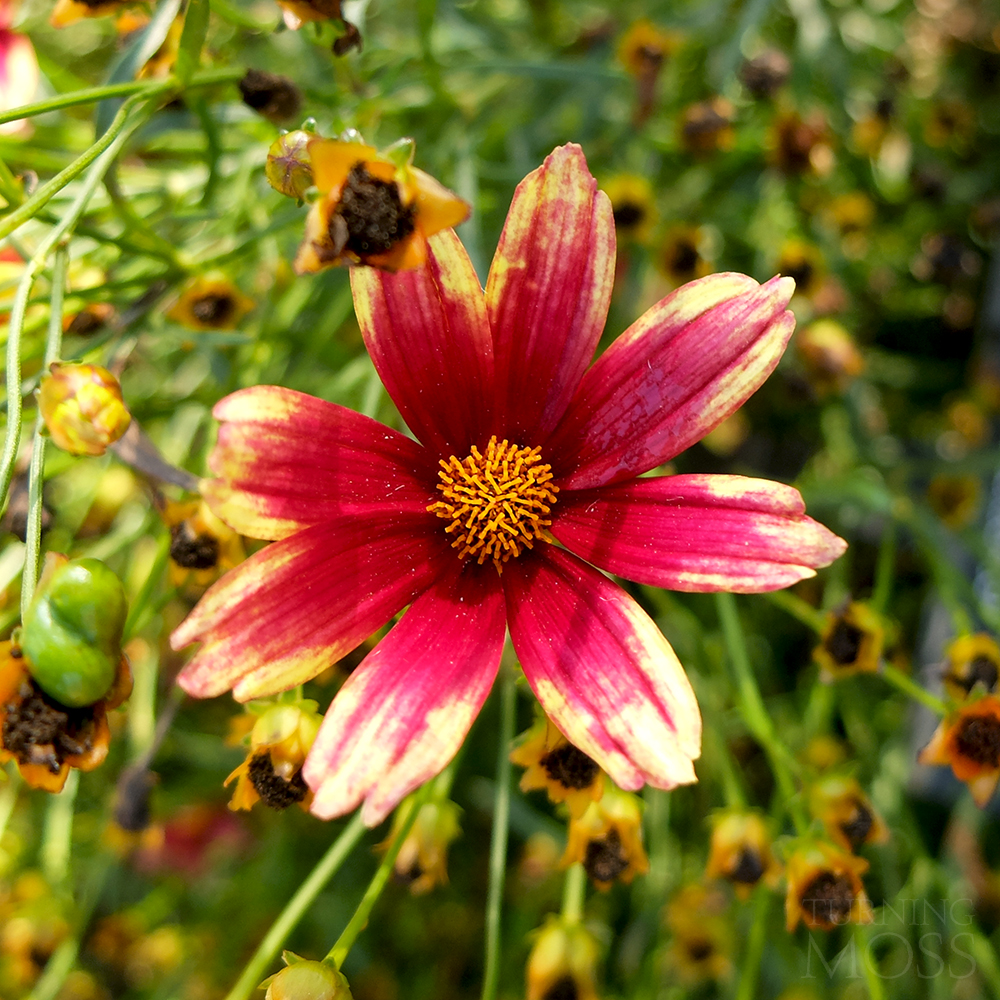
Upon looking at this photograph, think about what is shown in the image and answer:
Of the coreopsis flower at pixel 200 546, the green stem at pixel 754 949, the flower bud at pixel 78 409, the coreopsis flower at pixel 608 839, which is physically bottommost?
the green stem at pixel 754 949

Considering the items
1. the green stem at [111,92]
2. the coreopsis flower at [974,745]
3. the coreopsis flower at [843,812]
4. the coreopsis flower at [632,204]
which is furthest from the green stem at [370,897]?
the coreopsis flower at [632,204]

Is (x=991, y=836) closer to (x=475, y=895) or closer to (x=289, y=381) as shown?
(x=475, y=895)

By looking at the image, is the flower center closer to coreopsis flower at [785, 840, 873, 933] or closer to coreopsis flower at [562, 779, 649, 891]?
coreopsis flower at [562, 779, 649, 891]

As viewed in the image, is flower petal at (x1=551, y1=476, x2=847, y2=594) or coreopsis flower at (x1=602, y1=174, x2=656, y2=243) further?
coreopsis flower at (x1=602, y1=174, x2=656, y2=243)

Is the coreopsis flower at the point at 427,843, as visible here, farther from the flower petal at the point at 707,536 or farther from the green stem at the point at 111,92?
the green stem at the point at 111,92

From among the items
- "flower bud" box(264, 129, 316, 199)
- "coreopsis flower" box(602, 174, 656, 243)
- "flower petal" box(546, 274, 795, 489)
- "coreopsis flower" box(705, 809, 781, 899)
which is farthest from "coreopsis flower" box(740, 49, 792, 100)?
"coreopsis flower" box(705, 809, 781, 899)

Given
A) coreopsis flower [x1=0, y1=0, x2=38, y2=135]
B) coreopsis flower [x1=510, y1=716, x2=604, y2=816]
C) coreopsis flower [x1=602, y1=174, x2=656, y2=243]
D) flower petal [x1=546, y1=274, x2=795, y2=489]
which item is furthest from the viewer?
coreopsis flower [x1=602, y1=174, x2=656, y2=243]
